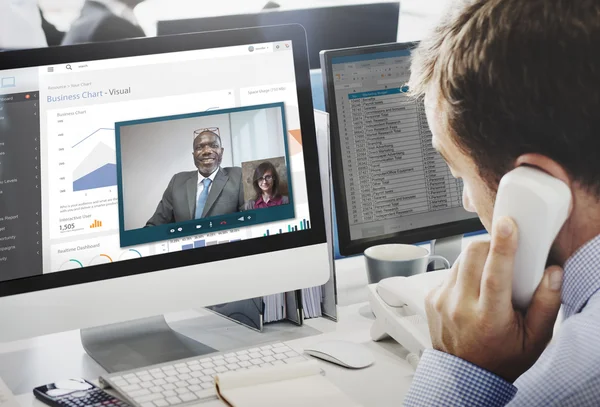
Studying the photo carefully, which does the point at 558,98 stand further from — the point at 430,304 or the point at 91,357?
the point at 91,357

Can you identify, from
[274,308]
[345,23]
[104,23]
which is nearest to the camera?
[274,308]

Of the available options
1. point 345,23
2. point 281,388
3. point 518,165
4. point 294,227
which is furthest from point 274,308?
point 345,23

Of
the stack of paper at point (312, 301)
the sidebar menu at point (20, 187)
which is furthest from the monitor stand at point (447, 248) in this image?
the sidebar menu at point (20, 187)

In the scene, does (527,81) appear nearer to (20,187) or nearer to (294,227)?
(294,227)

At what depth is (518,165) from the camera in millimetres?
753

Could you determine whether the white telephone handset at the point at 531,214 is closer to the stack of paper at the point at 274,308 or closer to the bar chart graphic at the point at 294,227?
the bar chart graphic at the point at 294,227

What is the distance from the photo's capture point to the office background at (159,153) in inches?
38.0

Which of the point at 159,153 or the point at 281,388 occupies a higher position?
the point at 159,153

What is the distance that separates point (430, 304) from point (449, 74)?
0.28 m

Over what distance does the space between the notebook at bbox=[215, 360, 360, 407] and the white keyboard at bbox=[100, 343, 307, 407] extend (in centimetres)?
3

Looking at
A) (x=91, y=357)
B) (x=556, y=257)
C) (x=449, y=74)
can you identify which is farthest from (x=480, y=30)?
(x=91, y=357)

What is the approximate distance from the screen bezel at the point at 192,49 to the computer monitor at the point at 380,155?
5.5 inches

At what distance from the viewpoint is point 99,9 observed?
165 cm

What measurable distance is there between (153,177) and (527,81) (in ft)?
1.63
